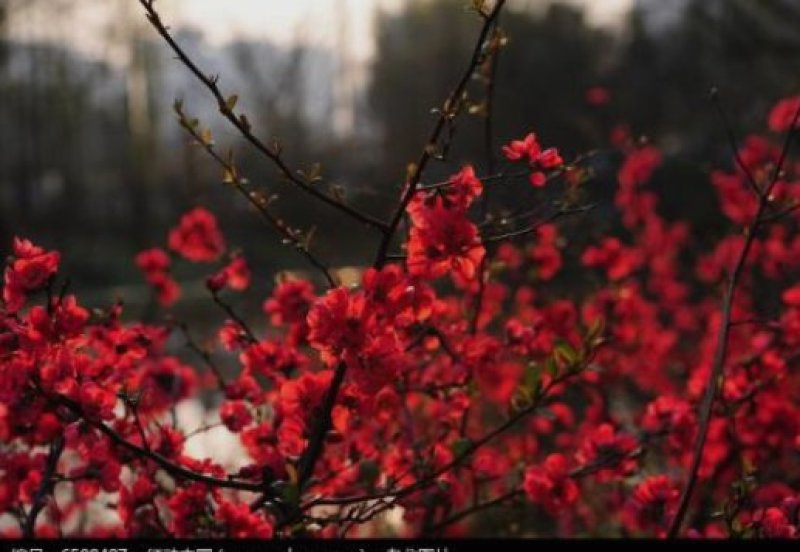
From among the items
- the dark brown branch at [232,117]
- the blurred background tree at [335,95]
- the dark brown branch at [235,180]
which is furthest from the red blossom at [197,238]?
the blurred background tree at [335,95]

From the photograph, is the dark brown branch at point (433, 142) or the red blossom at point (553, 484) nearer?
the dark brown branch at point (433, 142)

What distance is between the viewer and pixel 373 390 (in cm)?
207

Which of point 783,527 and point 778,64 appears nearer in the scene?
point 783,527

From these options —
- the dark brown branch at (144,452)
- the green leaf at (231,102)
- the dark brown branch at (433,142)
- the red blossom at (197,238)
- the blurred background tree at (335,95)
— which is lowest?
the dark brown branch at (144,452)

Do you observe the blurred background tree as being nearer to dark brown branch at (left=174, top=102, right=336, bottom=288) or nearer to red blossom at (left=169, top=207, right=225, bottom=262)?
red blossom at (left=169, top=207, right=225, bottom=262)

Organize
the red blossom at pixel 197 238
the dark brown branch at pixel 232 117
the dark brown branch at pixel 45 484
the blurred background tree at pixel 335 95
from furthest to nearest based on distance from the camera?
the blurred background tree at pixel 335 95
the red blossom at pixel 197 238
the dark brown branch at pixel 45 484
the dark brown branch at pixel 232 117

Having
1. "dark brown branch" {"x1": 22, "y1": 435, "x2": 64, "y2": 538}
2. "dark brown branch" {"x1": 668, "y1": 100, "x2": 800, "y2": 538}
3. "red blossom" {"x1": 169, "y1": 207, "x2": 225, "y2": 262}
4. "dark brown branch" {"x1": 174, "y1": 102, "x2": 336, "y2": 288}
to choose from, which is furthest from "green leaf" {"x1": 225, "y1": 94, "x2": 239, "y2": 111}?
"red blossom" {"x1": 169, "y1": 207, "x2": 225, "y2": 262}

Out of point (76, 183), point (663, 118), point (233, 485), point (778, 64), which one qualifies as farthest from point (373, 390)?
point (76, 183)

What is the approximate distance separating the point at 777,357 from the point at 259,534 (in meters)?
2.22

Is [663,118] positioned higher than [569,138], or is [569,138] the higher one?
[663,118]

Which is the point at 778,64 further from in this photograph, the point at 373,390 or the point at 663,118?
the point at 373,390

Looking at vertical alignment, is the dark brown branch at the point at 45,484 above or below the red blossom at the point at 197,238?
below

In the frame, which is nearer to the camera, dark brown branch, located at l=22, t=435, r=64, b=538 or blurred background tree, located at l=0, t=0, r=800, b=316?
dark brown branch, located at l=22, t=435, r=64, b=538

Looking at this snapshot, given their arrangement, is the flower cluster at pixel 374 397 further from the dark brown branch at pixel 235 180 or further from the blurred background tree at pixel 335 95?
the blurred background tree at pixel 335 95
